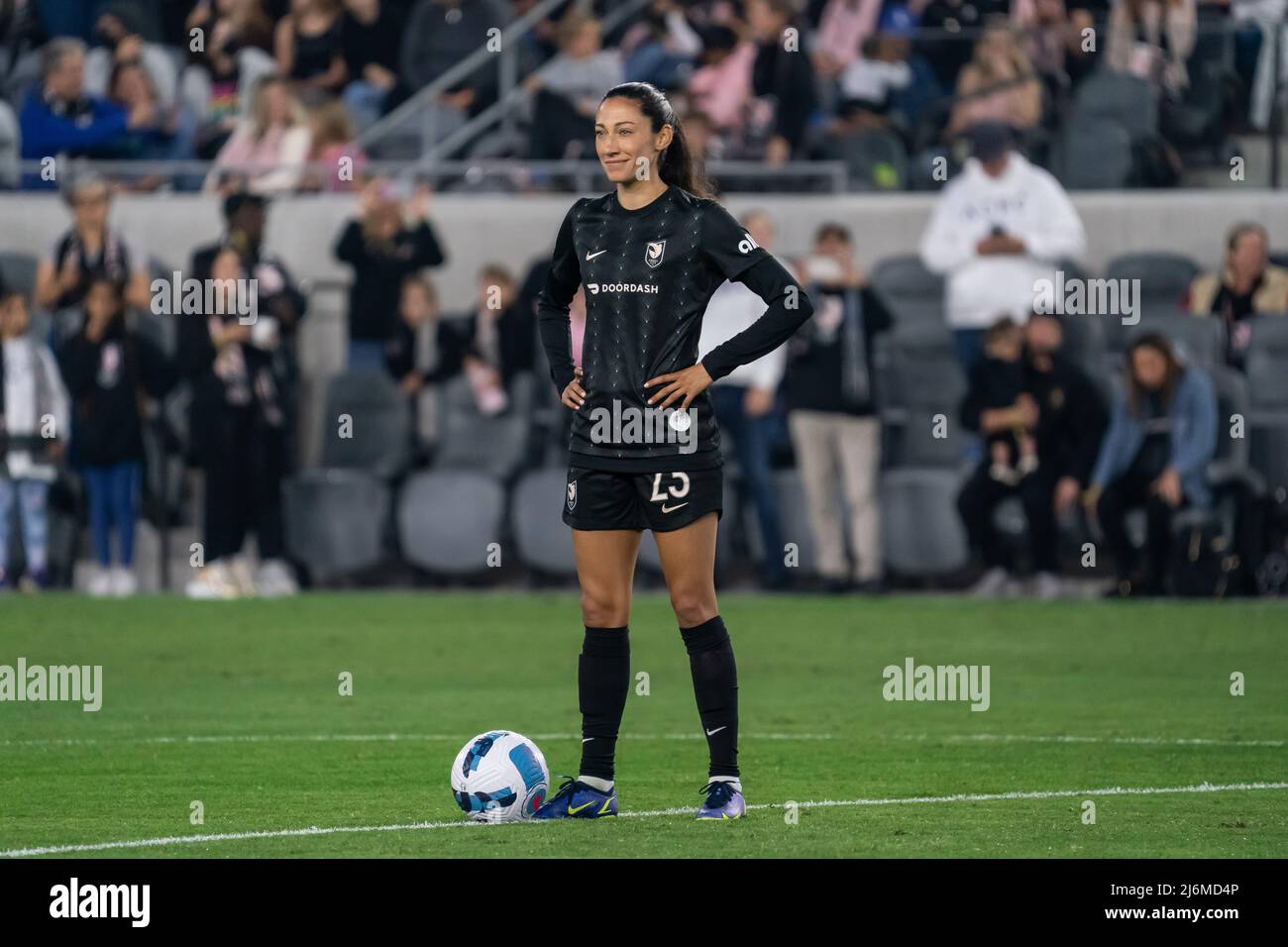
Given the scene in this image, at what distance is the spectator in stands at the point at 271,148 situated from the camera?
20953 millimetres

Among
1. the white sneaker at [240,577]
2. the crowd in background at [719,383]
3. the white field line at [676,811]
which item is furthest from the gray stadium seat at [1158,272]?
the white field line at [676,811]

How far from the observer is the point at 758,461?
62.1 ft

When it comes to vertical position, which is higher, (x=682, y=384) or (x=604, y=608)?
(x=682, y=384)

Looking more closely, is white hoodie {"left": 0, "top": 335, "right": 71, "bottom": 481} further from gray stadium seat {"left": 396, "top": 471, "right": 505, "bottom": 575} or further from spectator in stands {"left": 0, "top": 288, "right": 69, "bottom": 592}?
gray stadium seat {"left": 396, "top": 471, "right": 505, "bottom": 575}

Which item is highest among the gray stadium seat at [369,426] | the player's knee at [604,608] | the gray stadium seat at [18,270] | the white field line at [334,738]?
the gray stadium seat at [18,270]

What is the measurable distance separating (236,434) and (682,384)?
11.2 metres

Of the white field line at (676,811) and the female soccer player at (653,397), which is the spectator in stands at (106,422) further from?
the female soccer player at (653,397)

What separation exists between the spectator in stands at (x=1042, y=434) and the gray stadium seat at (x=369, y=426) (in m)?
4.43

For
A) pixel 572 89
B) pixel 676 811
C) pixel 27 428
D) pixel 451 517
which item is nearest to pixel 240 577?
pixel 451 517

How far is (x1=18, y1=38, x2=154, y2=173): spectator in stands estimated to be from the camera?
68.8 ft

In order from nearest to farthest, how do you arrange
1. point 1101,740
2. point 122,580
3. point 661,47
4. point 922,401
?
1. point 1101,740
2. point 122,580
3. point 922,401
4. point 661,47

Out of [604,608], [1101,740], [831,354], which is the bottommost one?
[1101,740]

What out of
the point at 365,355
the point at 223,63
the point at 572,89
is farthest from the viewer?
the point at 223,63

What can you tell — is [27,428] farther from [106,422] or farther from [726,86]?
[726,86]
